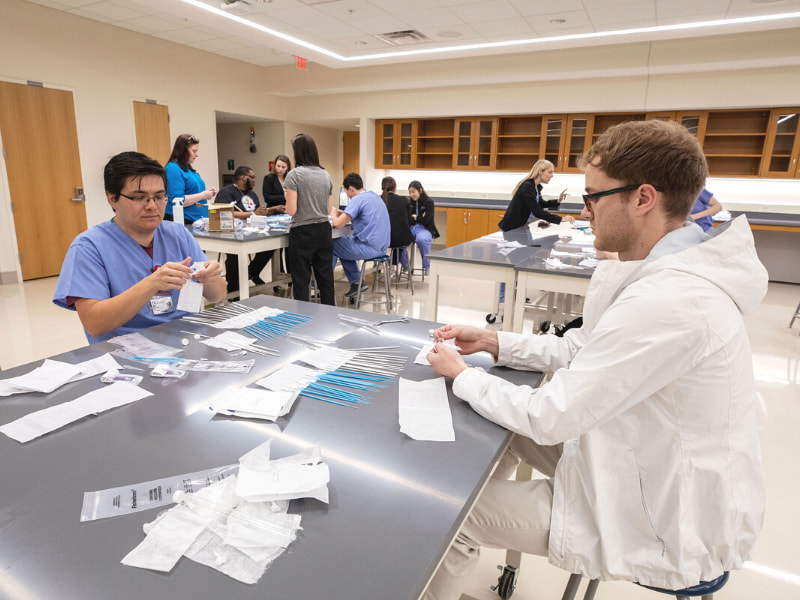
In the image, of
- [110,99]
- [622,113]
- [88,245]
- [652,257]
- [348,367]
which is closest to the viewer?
[652,257]

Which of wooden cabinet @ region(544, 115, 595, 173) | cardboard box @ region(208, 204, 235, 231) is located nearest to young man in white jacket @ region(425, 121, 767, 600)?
cardboard box @ region(208, 204, 235, 231)

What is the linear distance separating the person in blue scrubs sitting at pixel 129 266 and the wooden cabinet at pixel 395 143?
6.86 meters

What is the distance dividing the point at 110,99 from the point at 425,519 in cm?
700

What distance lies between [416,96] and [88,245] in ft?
23.2

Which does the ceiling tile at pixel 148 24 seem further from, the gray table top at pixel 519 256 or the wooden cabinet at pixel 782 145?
the wooden cabinet at pixel 782 145

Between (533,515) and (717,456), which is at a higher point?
(717,456)

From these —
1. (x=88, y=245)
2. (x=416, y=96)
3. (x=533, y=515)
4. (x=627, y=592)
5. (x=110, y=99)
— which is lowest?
(x=627, y=592)

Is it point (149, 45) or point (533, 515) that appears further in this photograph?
point (149, 45)

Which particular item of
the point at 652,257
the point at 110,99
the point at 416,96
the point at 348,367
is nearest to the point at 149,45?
the point at 110,99

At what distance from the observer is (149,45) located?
6.36 meters

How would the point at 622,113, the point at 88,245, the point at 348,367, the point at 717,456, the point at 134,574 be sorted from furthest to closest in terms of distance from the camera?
the point at 622,113
the point at 88,245
the point at 348,367
the point at 717,456
the point at 134,574

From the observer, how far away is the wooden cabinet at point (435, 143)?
26.4 feet

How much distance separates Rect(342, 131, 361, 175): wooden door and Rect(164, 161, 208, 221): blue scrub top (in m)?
6.65

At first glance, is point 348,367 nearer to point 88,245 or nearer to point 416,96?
point 88,245
